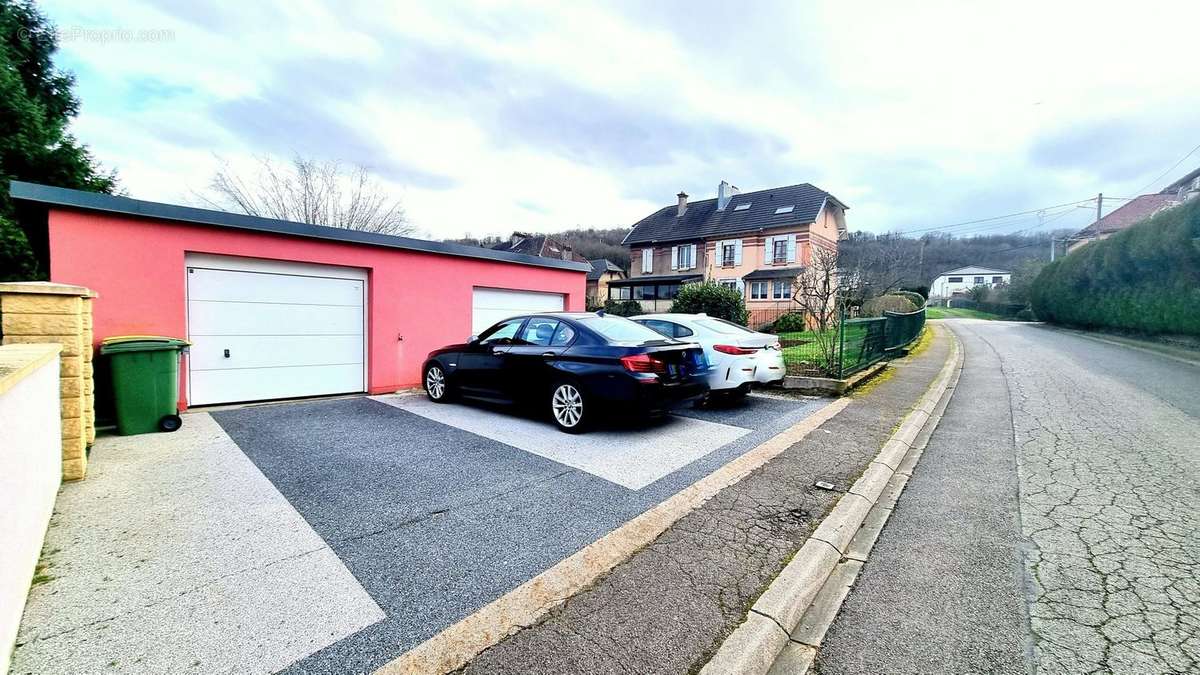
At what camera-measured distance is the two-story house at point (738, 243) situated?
30.7 metres

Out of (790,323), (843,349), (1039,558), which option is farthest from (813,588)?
(790,323)

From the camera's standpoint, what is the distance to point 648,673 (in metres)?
1.98

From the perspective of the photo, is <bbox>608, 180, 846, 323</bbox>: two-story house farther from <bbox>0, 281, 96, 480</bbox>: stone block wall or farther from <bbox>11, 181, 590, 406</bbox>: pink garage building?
<bbox>0, 281, 96, 480</bbox>: stone block wall

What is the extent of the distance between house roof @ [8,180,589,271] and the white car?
431 cm

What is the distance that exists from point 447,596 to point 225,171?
21436 millimetres

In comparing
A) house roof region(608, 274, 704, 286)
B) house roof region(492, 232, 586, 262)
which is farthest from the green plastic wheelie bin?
house roof region(492, 232, 586, 262)

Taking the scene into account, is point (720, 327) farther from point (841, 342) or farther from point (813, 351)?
point (813, 351)

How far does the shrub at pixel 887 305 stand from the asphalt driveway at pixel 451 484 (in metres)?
18.0

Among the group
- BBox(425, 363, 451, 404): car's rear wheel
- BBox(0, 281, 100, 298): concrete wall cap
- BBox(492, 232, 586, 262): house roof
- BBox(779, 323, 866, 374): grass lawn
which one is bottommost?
BBox(425, 363, 451, 404): car's rear wheel

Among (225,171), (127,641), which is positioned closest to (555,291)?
(127,641)

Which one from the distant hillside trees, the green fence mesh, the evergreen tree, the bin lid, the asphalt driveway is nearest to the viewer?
the asphalt driveway

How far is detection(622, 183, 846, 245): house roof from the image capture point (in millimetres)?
31500

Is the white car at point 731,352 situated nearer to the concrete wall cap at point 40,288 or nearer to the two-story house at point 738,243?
the concrete wall cap at point 40,288

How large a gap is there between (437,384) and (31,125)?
30.3ft
